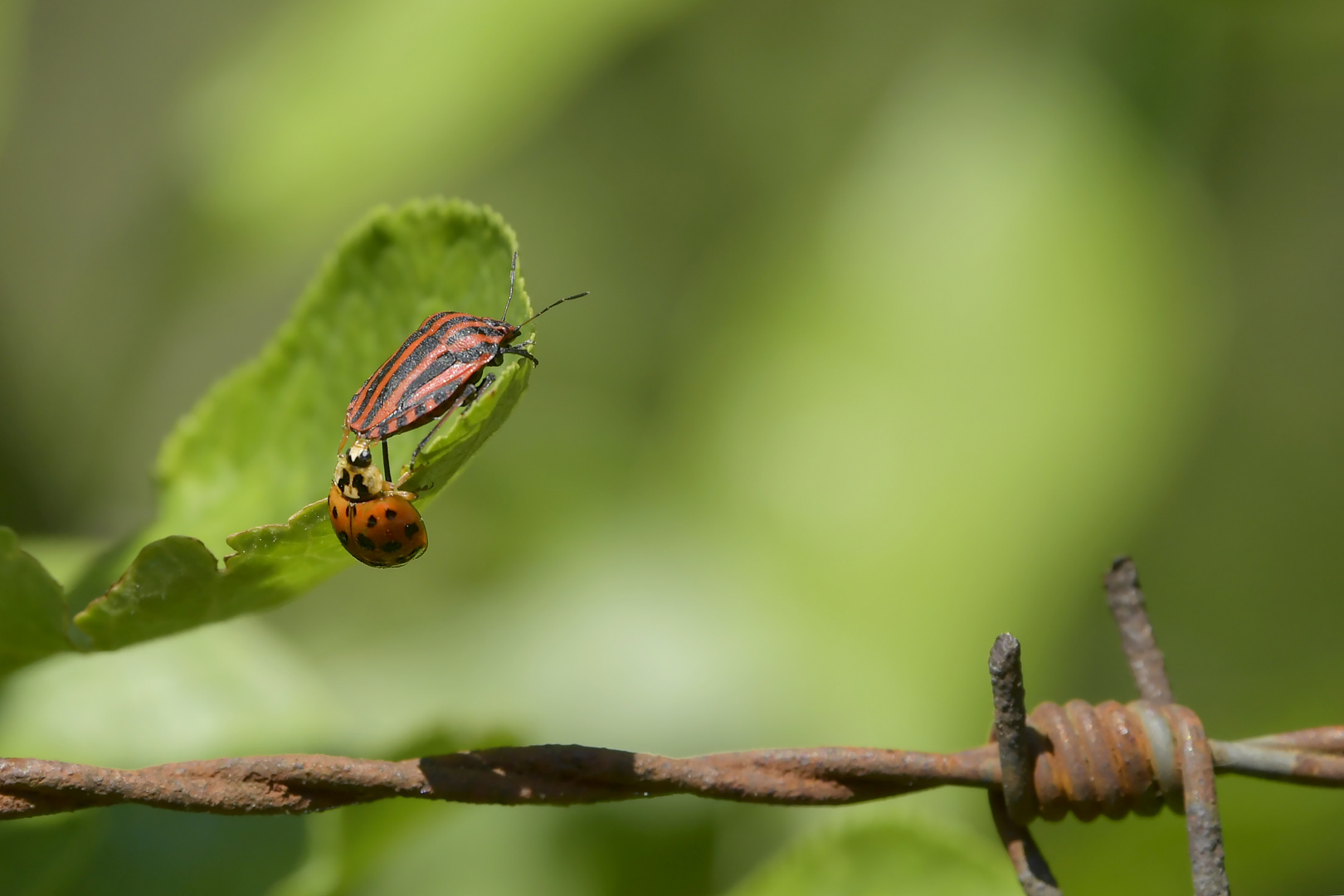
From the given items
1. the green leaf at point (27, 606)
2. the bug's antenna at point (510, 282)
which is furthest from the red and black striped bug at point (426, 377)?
the green leaf at point (27, 606)

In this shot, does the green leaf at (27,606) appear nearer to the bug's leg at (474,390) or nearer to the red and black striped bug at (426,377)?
the red and black striped bug at (426,377)

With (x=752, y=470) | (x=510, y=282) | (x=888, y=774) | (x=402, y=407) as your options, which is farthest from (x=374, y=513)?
(x=752, y=470)

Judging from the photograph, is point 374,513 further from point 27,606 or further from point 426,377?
point 27,606

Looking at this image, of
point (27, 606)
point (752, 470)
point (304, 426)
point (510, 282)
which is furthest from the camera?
point (752, 470)

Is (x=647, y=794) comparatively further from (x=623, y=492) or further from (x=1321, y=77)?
(x=1321, y=77)

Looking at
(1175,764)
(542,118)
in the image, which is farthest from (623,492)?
(1175,764)

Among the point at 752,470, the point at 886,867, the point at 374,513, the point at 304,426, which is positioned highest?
the point at 752,470

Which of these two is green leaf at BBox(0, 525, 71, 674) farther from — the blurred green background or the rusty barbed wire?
the blurred green background
